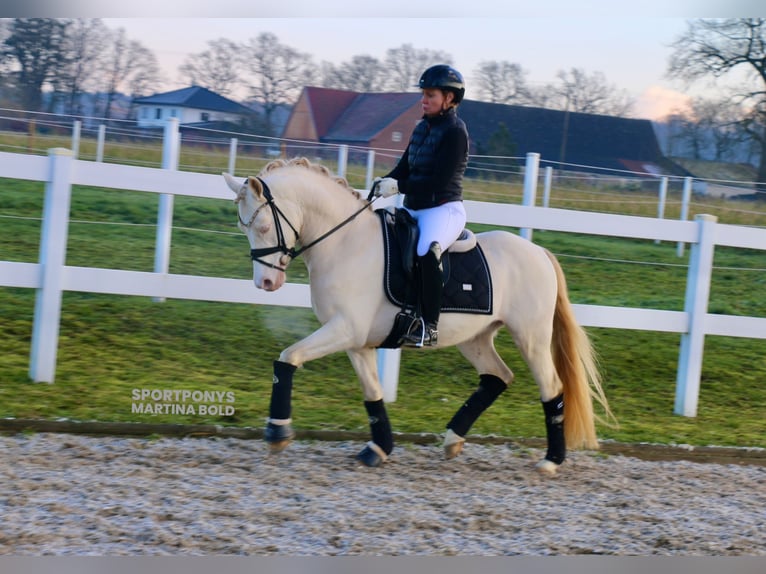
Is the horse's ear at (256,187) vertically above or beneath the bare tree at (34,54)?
beneath

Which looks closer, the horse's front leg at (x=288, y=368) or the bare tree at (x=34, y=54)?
the horse's front leg at (x=288, y=368)

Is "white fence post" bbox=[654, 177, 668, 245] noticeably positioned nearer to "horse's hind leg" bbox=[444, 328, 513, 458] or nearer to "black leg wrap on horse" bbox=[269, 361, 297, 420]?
"horse's hind leg" bbox=[444, 328, 513, 458]

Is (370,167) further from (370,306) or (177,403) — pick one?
(370,306)

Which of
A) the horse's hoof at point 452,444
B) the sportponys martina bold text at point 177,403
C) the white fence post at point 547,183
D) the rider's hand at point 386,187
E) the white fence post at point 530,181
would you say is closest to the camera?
the rider's hand at point 386,187

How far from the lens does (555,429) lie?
4.93m

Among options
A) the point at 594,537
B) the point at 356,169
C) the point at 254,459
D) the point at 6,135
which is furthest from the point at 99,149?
the point at 594,537

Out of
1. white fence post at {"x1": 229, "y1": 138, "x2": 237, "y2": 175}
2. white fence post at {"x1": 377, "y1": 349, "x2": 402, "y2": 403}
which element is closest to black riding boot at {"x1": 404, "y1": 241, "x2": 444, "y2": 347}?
white fence post at {"x1": 377, "y1": 349, "x2": 402, "y2": 403}

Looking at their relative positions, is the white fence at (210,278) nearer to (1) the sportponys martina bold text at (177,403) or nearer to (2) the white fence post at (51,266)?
(2) the white fence post at (51,266)

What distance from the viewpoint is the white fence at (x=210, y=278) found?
576 centimetres

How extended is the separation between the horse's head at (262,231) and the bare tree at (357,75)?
5524mm

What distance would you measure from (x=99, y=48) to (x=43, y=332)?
5.61 metres

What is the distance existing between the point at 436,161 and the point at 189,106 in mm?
6263

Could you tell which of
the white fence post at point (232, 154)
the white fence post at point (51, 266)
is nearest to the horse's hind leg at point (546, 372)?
the white fence post at point (51, 266)

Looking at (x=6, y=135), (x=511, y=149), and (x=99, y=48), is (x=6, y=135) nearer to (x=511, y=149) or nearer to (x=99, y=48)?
(x=99, y=48)
